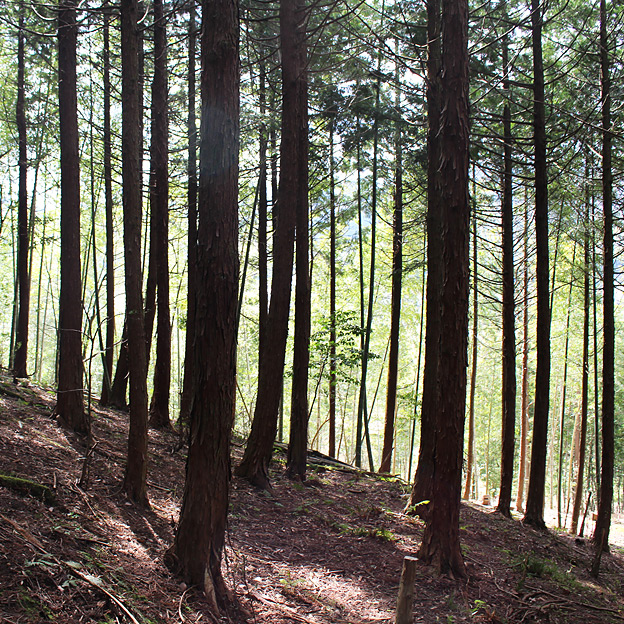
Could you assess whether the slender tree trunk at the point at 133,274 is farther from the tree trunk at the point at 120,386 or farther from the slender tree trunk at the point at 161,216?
the tree trunk at the point at 120,386

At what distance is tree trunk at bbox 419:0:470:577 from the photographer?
5605mm

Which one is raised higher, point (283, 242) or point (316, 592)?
point (283, 242)

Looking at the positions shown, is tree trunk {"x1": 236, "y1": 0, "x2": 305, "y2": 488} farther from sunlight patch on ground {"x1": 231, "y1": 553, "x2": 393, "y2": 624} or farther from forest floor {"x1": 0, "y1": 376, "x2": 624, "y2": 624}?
sunlight patch on ground {"x1": 231, "y1": 553, "x2": 393, "y2": 624}

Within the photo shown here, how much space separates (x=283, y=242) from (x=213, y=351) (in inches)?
172

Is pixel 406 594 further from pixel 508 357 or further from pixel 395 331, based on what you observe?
pixel 395 331

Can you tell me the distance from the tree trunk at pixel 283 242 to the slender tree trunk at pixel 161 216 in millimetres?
2741

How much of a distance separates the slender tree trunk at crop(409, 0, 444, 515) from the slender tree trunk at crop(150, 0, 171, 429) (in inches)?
198

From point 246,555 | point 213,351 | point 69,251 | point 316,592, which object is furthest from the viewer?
point 69,251

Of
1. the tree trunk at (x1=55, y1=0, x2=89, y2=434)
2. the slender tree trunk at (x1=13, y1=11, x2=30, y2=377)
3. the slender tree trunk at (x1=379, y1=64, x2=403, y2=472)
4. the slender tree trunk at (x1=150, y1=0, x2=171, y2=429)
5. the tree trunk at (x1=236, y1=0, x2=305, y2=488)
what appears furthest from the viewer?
the slender tree trunk at (x1=379, y1=64, x2=403, y2=472)

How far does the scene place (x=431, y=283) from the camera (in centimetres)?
829

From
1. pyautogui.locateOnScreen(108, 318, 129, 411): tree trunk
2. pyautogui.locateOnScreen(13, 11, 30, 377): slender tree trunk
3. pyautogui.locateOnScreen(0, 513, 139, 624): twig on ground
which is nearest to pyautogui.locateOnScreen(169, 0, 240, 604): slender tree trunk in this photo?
pyautogui.locateOnScreen(0, 513, 139, 624): twig on ground

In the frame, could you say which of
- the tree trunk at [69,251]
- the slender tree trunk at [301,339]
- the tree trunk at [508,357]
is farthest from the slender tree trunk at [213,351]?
the tree trunk at [508,357]

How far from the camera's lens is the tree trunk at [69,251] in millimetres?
7175

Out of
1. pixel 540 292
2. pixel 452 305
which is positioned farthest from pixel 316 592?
pixel 540 292
